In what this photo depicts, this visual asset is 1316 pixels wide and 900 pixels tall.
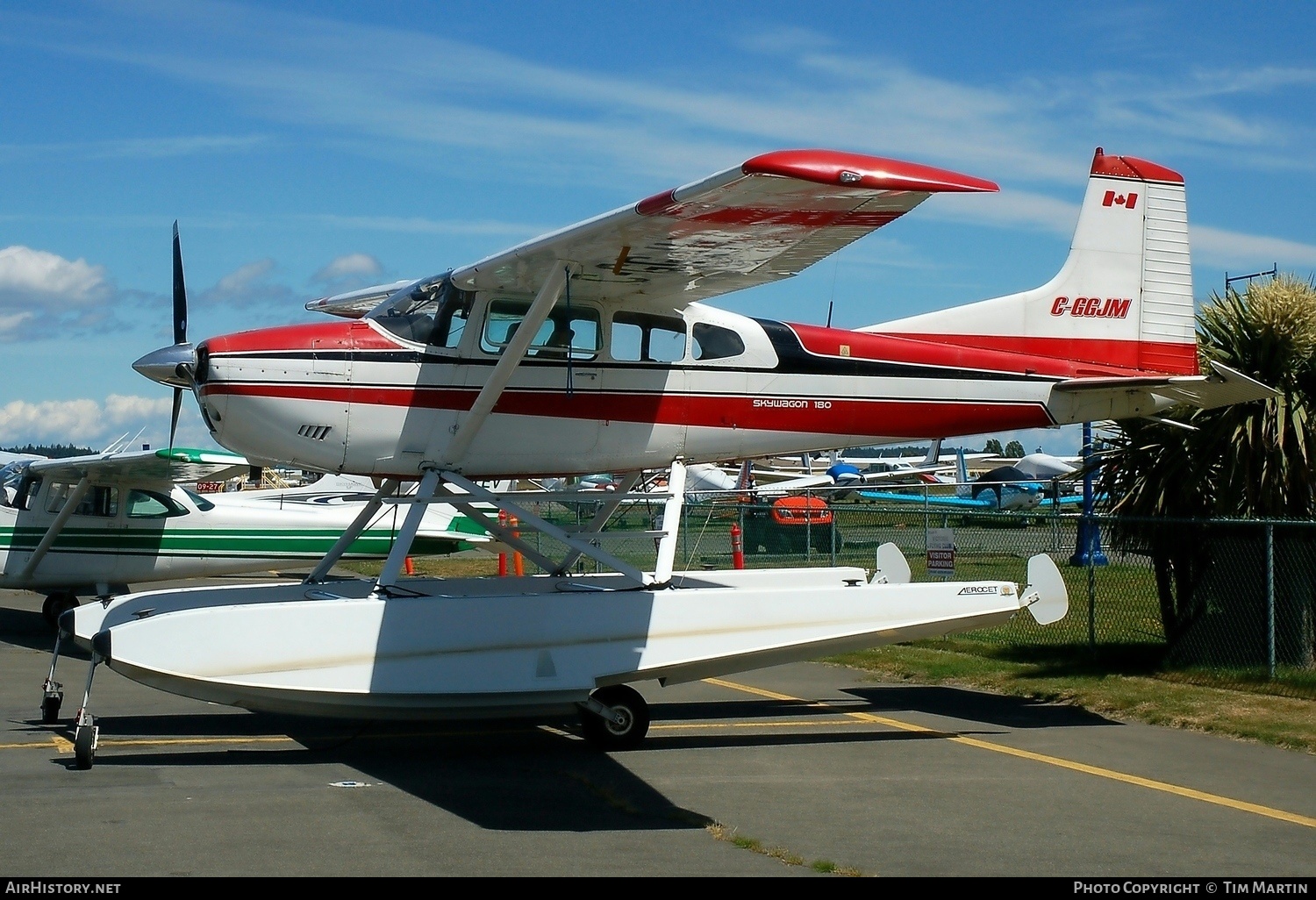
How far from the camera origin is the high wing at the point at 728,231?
7074 mm

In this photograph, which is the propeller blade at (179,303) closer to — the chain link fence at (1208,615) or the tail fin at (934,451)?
the chain link fence at (1208,615)

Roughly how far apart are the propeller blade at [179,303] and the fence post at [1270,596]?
32.0ft

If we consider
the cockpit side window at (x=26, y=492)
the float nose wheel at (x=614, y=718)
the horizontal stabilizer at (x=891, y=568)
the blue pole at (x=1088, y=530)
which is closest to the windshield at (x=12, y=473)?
the cockpit side window at (x=26, y=492)

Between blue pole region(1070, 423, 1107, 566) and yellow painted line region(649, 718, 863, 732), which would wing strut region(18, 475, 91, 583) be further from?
blue pole region(1070, 423, 1107, 566)

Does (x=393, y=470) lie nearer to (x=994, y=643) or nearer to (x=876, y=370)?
(x=876, y=370)

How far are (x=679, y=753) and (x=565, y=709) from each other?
0.89 metres

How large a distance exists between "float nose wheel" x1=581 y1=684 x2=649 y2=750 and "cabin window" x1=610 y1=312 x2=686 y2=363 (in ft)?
8.74

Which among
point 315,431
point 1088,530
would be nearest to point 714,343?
point 315,431

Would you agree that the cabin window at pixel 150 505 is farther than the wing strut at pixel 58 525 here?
Yes

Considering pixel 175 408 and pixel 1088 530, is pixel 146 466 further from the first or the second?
pixel 1088 530

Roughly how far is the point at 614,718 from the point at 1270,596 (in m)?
6.02

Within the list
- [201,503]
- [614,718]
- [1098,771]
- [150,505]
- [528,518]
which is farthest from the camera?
[201,503]

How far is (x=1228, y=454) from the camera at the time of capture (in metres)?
11.8

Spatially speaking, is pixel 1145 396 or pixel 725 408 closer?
pixel 725 408
